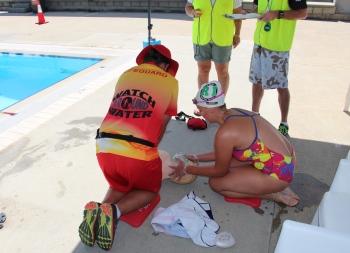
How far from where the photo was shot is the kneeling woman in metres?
2.23

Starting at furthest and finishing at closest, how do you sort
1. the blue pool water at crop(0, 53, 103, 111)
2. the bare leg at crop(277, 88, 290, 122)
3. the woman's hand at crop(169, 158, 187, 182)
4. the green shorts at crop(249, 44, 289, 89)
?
the blue pool water at crop(0, 53, 103, 111), the bare leg at crop(277, 88, 290, 122), the green shorts at crop(249, 44, 289, 89), the woman's hand at crop(169, 158, 187, 182)

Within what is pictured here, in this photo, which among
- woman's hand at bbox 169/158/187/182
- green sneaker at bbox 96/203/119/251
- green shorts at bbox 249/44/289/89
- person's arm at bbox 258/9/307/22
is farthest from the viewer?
green shorts at bbox 249/44/289/89

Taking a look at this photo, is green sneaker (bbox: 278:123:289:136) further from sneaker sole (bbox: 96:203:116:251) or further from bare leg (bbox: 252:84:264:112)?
sneaker sole (bbox: 96:203:116:251)

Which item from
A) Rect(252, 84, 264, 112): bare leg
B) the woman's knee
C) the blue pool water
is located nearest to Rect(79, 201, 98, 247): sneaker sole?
the woman's knee

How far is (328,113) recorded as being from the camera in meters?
3.97

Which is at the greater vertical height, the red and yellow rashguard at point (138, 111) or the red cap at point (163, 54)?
the red cap at point (163, 54)

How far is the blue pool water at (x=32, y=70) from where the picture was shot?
6.56 metres

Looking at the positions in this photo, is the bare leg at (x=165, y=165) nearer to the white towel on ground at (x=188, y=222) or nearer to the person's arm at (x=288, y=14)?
the white towel on ground at (x=188, y=222)

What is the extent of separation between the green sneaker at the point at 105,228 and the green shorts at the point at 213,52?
7.76 ft

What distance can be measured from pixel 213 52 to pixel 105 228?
2495mm

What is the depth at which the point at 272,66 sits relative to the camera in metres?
3.27

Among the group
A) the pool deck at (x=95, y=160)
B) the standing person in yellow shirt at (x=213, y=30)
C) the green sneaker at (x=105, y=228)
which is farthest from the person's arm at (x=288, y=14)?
the green sneaker at (x=105, y=228)

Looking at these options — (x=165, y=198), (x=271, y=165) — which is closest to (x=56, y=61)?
(x=165, y=198)

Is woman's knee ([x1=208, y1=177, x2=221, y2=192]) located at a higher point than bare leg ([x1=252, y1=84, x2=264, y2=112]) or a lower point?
lower
